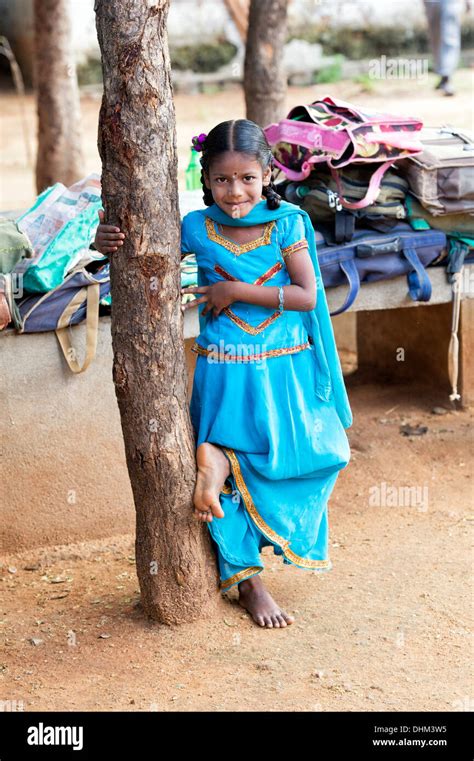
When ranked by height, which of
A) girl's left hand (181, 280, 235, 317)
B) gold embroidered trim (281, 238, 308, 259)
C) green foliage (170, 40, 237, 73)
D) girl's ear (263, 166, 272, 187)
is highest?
green foliage (170, 40, 237, 73)

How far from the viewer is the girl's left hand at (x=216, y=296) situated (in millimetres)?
2934

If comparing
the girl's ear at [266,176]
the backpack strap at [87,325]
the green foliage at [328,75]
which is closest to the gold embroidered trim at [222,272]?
the girl's ear at [266,176]

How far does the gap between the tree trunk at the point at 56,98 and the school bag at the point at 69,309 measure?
4.18 m

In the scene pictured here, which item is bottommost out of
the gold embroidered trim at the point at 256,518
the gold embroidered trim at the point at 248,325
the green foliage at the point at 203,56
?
the gold embroidered trim at the point at 256,518

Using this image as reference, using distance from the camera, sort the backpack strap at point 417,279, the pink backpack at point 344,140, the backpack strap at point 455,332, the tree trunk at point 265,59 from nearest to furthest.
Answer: the pink backpack at point 344,140
the backpack strap at point 417,279
the backpack strap at point 455,332
the tree trunk at point 265,59

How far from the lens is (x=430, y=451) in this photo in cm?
480

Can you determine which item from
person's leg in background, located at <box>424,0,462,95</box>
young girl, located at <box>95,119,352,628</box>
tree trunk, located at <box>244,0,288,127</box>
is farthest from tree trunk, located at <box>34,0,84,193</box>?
person's leg in background, located at <box>424,0,462,95</box>

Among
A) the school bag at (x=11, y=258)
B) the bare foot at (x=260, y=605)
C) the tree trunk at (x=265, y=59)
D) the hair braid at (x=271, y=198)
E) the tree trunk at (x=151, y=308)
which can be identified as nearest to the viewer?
the tree trunk at (x=151, y=308)

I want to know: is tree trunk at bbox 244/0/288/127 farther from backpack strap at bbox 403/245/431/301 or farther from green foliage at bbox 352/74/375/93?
green foliage at bbox 352/74/375/93

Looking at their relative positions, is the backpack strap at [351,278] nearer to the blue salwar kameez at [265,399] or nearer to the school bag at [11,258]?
the blue salwar kameez at [265,399]

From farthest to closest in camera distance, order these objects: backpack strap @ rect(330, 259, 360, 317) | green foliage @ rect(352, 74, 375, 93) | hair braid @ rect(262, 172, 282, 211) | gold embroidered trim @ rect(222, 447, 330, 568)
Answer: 1. green foliage @ rect(352, 74, 375, 93)
2. backpack strap @ rect(330, 259, 360, 317)
3. gold embroidered trim @ rect(222, 447, 330, 568)
4. hair braid @ rect(262, 172, 282, 211)

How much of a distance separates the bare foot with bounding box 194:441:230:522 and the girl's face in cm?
76

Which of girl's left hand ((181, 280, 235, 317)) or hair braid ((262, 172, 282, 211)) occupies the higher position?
hair braid ((262, 172, 282, 211))

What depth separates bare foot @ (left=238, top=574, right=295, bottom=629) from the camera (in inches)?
126
